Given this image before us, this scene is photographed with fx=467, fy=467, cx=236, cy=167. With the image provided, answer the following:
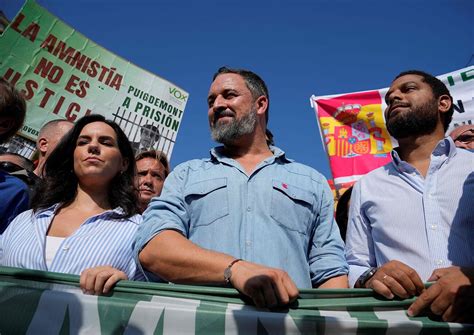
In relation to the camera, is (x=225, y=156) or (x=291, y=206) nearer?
(x=291, y=206)

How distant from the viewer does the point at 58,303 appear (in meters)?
1.71

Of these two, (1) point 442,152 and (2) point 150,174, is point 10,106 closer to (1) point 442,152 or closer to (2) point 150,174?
(2) point 150,174

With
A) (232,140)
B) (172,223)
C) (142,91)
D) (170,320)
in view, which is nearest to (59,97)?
(142,91)

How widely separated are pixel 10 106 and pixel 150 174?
5.40 ft

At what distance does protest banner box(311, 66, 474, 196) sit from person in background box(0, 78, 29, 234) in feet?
9.75

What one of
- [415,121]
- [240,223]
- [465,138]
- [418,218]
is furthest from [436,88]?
[240,223]

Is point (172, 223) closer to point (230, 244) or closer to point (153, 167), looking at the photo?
point (230, 244)

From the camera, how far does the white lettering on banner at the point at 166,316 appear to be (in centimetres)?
160

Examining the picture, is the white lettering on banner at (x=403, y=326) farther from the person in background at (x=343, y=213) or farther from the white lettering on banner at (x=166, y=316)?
the person in background at (x=343, y=213)

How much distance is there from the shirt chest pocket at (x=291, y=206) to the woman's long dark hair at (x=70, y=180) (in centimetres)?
77

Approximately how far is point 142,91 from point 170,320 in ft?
15.8

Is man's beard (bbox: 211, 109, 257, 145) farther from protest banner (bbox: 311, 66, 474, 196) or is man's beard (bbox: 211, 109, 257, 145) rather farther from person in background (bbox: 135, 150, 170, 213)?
protest banner (bbox: 311, 66, 474, 196)

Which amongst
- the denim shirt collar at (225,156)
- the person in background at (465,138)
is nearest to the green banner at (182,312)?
the denim shirt collar at (225,156)

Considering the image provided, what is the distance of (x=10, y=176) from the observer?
246 centimetres
